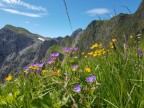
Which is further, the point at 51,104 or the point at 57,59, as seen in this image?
the point at 57,59

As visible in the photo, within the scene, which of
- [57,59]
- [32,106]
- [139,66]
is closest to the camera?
[32,106]

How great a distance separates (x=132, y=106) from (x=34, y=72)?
2.39 meters

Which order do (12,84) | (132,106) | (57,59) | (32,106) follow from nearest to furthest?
(132,106) < (32,106) < (12,84) < (57,59)

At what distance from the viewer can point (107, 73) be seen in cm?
312

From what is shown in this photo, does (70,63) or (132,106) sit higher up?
(70,63)

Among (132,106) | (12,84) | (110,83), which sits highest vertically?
(12,84)

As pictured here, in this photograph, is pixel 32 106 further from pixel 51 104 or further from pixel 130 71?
pixel 130 71

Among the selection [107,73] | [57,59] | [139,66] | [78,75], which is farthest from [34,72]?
[139,66]

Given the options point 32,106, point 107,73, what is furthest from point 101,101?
point 32,106

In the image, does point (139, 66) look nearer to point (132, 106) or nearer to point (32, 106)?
point (132, 106)

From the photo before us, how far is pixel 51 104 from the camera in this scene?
264cm

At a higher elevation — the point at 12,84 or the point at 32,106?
the point at 12,84

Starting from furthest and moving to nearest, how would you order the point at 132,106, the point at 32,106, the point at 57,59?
the point at 57,59, the point at 32,106, the point at 132,106

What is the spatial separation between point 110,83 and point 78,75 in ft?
3.35
